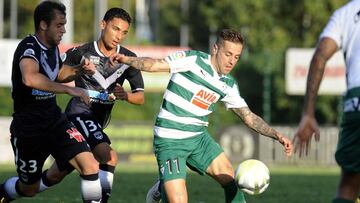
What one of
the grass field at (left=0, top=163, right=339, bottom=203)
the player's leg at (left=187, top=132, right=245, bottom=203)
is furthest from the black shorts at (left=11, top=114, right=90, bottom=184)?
the grass field at (left=0, top=163, right=339, bottom=203)

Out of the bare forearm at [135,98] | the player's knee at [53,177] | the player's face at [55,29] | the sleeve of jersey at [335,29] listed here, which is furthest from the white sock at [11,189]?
the sleeve of jersey at [335,29]

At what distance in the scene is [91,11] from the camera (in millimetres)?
62812

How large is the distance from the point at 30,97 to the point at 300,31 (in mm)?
35008

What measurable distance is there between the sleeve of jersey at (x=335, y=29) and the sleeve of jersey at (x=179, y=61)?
2761mm

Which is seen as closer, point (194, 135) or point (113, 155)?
point (194, 135)

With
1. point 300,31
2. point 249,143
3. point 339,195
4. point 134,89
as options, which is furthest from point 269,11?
point 339,195

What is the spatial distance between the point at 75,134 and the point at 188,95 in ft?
4.43

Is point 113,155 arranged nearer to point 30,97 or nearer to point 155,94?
point 30,97

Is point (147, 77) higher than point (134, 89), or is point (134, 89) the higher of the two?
point (134, 89)

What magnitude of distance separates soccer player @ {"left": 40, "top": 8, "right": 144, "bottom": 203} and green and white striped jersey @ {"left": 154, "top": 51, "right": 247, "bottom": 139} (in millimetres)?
1248

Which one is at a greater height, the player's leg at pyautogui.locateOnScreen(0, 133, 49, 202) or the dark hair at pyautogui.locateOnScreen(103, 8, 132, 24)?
the dark hair at pyautogui.locateOnScreen(103, 8, 132, 24)

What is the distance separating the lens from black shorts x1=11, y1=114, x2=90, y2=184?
10.2m

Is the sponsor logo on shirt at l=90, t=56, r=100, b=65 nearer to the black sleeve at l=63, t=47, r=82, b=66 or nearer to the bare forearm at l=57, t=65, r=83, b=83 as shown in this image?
the black sleeve at l=63, t=47, r=82, b=66

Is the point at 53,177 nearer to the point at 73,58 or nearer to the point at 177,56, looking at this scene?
the point at 73,58
